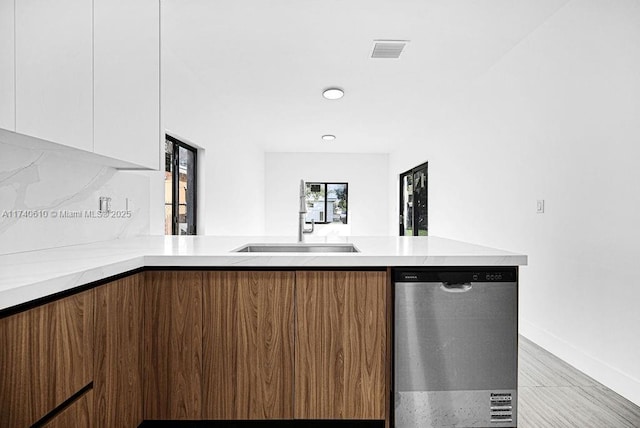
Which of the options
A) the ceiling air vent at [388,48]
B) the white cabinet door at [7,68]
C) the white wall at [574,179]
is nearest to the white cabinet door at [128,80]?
the white cabinet door at [7,68]

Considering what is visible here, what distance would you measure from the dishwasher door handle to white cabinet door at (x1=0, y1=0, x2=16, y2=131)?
157 cm

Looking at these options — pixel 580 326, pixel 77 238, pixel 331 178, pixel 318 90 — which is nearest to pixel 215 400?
pixel 77 238

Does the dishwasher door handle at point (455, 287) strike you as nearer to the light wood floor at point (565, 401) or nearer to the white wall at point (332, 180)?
the light wood floor at point (565, 401)

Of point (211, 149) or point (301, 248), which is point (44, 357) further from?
point (211, 149)

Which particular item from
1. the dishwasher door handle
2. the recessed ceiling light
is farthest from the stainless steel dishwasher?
the recessed ceiling light

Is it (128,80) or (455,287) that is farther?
(128,80)

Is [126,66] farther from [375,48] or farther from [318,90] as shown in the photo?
[318,90]

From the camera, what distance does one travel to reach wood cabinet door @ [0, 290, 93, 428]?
3.17ft

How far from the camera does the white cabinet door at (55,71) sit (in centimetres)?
126

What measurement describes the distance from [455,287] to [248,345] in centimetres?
86

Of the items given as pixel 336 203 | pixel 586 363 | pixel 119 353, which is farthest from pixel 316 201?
pixel 119 353

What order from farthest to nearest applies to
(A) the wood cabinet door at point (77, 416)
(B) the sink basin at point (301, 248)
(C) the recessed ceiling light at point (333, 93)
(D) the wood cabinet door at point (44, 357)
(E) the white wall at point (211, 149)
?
(C) the recessed ceiling light at point (333, 93) → (E) the white wall at point (211, 149) → (B) the sink basin at point (301, 248) → (A) the wood cabinet door at point (77, 416) → (D) the wood cabinet door at point (44, 357)

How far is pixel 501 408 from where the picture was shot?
1.68 m

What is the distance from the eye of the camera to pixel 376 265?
165cm
